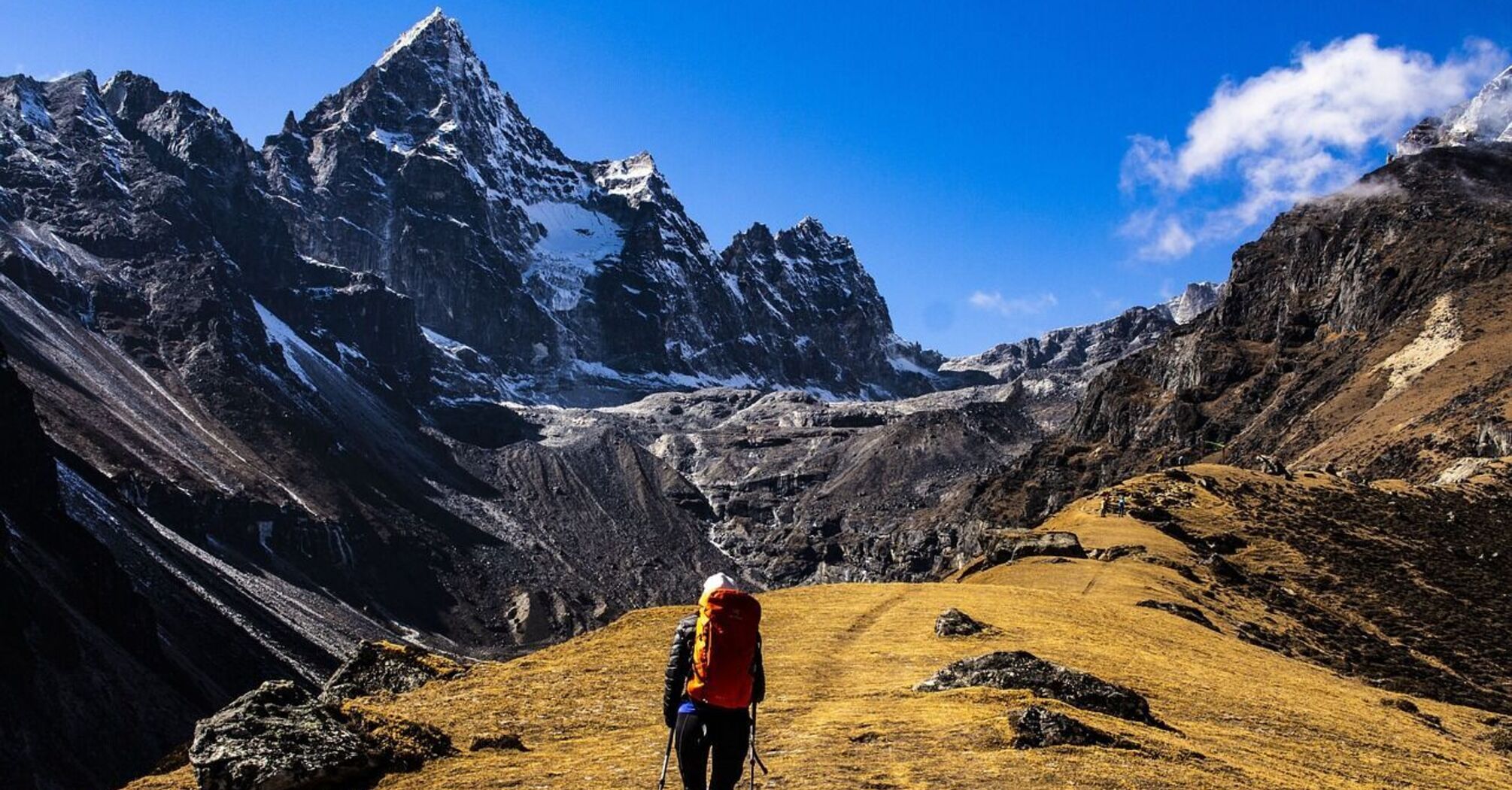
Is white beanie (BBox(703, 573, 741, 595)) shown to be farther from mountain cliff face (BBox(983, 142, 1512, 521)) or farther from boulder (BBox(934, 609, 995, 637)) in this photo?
mountain cliff face (BBox(983, 142, 1512, 521))

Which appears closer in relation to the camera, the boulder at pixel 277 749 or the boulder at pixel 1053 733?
the boulder at pixel 277 749

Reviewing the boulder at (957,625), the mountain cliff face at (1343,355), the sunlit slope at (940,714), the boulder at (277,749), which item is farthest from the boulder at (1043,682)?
the mountain cliff face at (1343,355)

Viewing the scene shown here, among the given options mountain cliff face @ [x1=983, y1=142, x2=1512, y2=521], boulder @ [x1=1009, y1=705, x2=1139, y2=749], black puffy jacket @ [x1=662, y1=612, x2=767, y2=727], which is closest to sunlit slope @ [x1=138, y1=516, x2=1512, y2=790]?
boulder @ [x1=1009, y1=705, x2=1139, y2=749]

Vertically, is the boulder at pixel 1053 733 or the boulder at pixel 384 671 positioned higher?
the boulder at pixel 384 671

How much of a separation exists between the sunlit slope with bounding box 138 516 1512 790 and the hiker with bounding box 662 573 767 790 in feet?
6.59

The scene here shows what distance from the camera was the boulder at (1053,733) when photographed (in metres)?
17.9

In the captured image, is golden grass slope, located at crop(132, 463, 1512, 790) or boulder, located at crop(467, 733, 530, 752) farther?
boulder, located at crop(467, 733, 530, 752)

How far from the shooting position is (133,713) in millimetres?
118500

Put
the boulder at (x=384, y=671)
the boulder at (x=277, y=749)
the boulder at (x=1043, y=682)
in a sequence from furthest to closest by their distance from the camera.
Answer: the boulder at (x=384, y=671) < the boulder at (x=1043, y=682) < the boulder at (x=277, y=749)

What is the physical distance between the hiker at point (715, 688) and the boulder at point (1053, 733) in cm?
519

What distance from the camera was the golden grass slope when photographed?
56.4ft

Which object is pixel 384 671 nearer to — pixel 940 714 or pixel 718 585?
pixel 940 714

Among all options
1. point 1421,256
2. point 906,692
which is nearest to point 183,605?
point 906,692

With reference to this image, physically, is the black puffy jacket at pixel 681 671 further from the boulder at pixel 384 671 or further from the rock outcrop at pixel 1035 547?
the rock outcrop at pixel 1035 547
